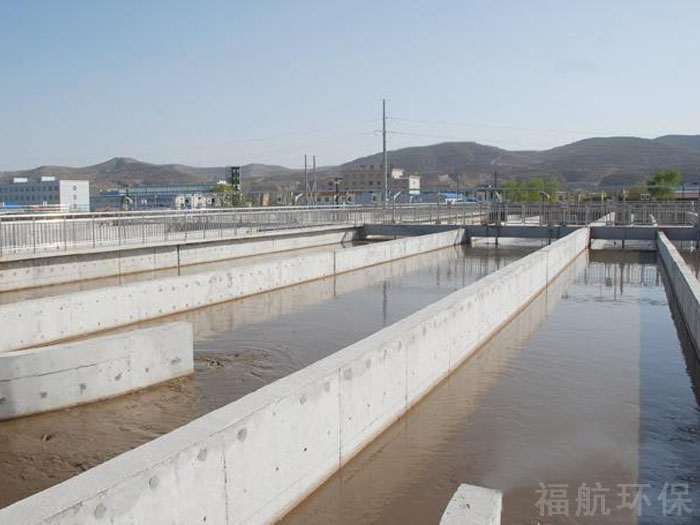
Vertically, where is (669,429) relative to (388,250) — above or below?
below

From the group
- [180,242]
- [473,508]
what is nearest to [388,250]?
[180,242]

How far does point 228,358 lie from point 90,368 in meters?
3.21

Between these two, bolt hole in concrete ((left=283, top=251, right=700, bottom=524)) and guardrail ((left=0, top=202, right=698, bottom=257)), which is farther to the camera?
guardrail ((left=0, top=202, right=698, bottom=257))

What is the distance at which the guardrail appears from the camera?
74.3 ft

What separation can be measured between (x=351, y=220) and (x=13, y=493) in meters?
37.9

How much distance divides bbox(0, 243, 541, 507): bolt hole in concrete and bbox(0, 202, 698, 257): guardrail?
843 centimetres

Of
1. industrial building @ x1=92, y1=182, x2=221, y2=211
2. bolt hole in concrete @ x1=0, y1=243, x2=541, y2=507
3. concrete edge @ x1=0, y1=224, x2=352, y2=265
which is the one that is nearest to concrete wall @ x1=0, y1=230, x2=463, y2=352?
bolt hole in concrete @ x1=0, y1=243, x2=541, y2=507

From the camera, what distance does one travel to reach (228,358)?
12586 mm

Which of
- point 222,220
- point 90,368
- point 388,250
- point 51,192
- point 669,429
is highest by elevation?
point 51,192

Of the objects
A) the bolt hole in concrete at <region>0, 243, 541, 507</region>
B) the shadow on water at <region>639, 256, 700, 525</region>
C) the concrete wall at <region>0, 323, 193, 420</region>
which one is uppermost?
the concrete wall at <region>0, 323, 193, 420</region>

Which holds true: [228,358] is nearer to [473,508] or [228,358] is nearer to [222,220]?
[473,508]

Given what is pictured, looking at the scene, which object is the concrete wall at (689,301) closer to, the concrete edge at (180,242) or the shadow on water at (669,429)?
the shadow on water at (669,429)

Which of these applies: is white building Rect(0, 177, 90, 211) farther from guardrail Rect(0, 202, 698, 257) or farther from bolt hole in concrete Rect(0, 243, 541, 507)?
bolt hole in concrete Rect(0, 243, 541, 507)

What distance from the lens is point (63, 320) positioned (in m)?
13.3
